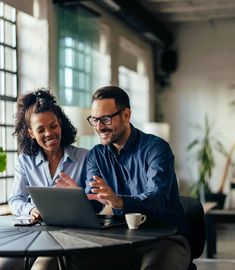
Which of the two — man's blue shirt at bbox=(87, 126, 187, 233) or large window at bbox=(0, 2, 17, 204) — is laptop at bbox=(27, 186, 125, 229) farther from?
large window at bbox=(0, 2, 17, 204)

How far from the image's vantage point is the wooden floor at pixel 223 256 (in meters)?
6.08

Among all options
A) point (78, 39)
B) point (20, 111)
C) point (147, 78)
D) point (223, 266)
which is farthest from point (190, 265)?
point (147, 78)

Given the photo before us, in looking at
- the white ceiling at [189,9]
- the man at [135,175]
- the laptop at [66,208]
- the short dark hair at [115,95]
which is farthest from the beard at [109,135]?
the white ceiling at [189,9]

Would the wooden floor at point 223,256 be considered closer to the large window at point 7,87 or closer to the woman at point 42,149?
the large window at point 7,87

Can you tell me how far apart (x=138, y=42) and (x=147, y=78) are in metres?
0.79

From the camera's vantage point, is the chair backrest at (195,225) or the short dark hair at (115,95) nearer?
the short dark hair at (115,95)

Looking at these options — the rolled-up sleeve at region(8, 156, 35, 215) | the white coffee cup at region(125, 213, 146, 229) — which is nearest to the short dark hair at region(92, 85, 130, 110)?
the white coffee cup at region(125, 213, 146, 229)

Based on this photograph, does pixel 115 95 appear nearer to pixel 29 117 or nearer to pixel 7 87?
pixel 29 117

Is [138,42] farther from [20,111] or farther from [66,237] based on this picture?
[66,237]

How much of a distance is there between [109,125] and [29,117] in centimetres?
72

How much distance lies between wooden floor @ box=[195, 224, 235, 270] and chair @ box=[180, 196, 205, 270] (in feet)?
9.02

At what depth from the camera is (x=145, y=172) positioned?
10.2 feet

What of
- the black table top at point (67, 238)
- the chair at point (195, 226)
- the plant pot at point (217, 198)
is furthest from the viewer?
the plant pot at point (217, 198)

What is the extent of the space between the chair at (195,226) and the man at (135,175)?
18 cm
